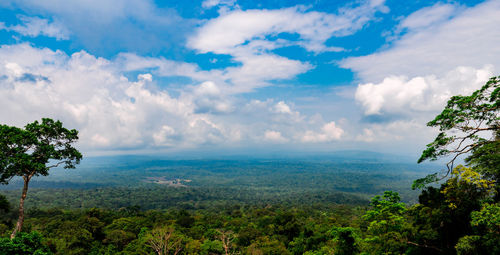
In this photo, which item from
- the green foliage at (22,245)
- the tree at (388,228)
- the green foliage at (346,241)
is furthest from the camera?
the green foliage at (346,241)

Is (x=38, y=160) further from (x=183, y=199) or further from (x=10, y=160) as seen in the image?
(x=183, y=199)

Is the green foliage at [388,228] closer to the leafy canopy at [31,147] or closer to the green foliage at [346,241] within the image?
the green foliage at [346,241]

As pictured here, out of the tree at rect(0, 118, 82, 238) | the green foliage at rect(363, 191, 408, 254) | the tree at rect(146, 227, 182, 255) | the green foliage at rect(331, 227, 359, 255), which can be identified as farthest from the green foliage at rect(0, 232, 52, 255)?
the green foliage at rect(331, 227, 359, 255)

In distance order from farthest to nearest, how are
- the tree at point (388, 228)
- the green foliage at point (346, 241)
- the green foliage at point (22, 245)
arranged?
the green foliage at point (346, 241), the tree at point (388, 228), the green foliage at point (22, 245)

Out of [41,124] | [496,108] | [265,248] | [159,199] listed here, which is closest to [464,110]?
[496,108]

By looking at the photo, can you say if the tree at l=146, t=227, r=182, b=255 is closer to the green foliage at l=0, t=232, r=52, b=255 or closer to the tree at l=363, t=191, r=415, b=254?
the green foliage at l=0, t=232, r=52, b=255

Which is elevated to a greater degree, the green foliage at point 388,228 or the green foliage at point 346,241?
the green foliage at point 388,228

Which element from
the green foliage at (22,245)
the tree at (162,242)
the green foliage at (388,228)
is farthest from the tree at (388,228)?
the green foliage at (22,245)

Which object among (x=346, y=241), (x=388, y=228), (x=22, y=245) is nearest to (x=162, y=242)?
(x=22, y=245)
